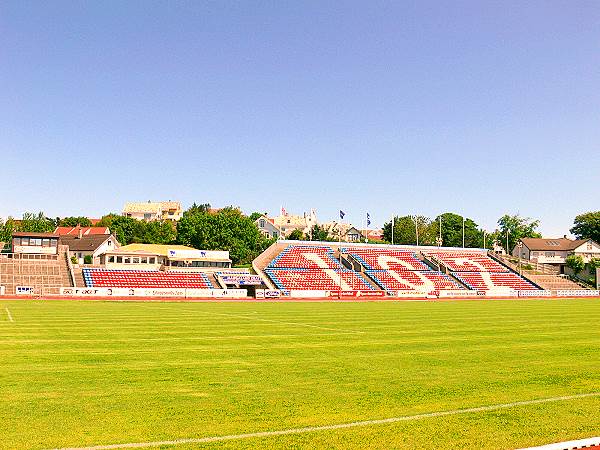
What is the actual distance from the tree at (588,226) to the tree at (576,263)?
41.5 meters

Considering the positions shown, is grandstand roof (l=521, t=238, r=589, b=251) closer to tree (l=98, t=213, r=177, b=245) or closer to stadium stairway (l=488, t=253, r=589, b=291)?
stadium stairway (l=488, t=253, r=589, b=291)

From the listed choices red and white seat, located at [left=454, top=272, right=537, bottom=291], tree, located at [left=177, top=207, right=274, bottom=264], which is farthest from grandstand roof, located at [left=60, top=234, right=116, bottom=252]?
red and white seat, located at [left=454, top=272, right=537, bottom=291]

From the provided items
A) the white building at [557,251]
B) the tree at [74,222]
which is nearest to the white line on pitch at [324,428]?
the white building at [557,251]

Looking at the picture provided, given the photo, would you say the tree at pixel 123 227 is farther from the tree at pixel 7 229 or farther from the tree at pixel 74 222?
the tree at pixel 7 229

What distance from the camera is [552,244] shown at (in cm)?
12512

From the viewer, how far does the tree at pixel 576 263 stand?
359ft

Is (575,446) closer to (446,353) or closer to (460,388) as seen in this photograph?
(460,388)

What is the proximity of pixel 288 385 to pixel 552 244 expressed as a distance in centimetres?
12309

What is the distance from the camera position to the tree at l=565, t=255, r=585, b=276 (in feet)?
359

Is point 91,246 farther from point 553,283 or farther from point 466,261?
point 553,283

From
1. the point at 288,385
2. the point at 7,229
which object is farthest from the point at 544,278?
the point at 7,229

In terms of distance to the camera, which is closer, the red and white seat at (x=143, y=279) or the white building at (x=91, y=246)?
the red and white seat at (x=143, y=279)

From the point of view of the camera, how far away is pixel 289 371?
17688 millimetres

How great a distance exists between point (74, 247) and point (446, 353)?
91.4 m
